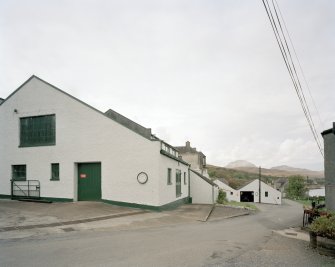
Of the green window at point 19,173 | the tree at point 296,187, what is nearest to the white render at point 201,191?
the green window at point 19,173

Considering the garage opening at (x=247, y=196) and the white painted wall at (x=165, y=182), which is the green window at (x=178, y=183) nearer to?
the white painted wall at (x=165, y=182)

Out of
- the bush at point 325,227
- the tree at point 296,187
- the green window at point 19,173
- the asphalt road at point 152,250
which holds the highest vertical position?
the green window at point 19,173

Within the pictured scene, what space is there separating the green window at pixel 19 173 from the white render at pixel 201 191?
60.6 ft

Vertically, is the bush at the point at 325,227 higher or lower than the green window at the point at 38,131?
lower

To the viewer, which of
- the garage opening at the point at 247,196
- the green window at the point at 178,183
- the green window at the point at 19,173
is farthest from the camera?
the garage opening at the point at 247,196

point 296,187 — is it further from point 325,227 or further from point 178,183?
point 325,227

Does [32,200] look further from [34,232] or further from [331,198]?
[331,198]

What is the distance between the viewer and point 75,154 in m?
19.6

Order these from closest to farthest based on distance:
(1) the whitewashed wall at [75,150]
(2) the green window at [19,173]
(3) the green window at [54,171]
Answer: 1. (1) the whitewashed wall at [75,150]
2. (3) the green window at [54,171]
3. (2) the green window at [19,173]

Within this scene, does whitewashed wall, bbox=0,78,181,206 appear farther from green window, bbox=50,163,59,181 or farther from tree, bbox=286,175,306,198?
tree, bbox=286,175,306,198

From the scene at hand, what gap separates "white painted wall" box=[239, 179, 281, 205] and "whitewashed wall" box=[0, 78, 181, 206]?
60.2m

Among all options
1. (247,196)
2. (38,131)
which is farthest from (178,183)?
(247,196)

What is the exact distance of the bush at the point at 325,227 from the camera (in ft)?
28.5

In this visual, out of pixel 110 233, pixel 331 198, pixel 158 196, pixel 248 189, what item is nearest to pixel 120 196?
pixel 158 196
